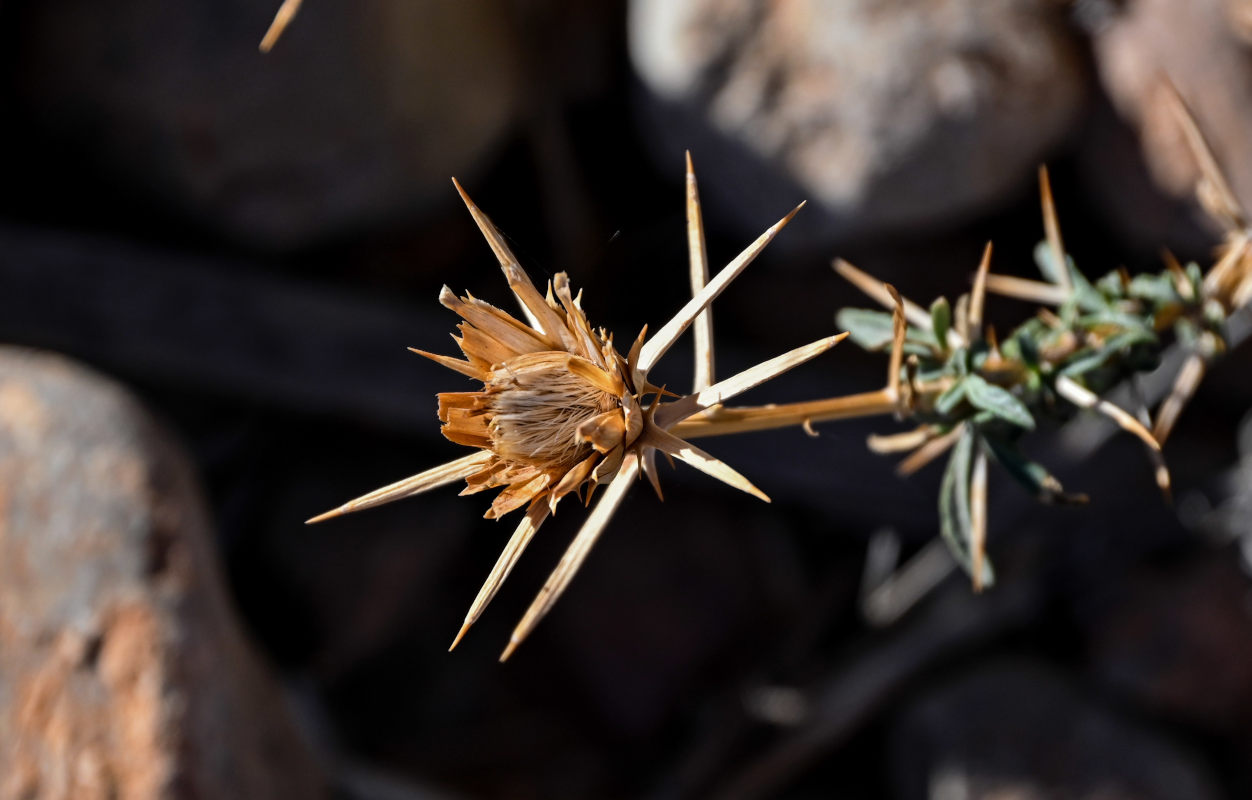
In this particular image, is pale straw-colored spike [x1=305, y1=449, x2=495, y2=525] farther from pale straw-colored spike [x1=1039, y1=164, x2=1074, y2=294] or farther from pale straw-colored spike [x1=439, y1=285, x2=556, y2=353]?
pale straw-colored spike [x1=1039, y1=164, x2=1074, y2=294]

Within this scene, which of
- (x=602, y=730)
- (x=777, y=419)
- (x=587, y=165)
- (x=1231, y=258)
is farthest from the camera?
(x=602, y=730)

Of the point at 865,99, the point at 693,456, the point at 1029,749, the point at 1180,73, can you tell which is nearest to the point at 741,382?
the point at 693,456

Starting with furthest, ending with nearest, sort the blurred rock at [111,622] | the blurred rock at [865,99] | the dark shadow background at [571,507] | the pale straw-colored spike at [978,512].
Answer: the dark shadow background at [571,507] < the blurred rock at [865,99] < the blurred rock at [111,622] < the pale straw-colored spike at [978,512]

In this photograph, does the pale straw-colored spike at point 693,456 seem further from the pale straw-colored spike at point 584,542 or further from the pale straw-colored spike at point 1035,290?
the pale straw-colored spike at point 1035,290

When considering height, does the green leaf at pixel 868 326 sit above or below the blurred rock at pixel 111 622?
above

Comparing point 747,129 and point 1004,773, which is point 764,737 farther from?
point 747,129

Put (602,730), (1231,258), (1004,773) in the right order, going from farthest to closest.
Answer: (602,730) < (1004,773) < (1231,258)

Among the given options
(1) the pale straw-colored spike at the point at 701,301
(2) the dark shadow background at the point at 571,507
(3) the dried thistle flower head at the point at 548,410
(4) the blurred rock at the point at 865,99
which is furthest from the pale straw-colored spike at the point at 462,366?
(4) the blurred rock at the point at 865,99

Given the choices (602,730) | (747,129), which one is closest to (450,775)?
(602,730)
